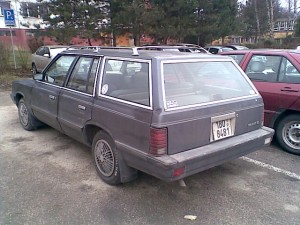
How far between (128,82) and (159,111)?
733 mm

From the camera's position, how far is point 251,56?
4934 millimetres

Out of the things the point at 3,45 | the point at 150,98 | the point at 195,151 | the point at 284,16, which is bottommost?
the point at 195,151

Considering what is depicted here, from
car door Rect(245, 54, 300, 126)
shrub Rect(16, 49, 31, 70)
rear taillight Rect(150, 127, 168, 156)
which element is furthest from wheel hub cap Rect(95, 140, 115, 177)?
shrub Rect(16, 49, 31, 70)

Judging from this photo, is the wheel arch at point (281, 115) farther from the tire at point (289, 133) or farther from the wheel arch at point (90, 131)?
the wheel arch at point (90, 131)

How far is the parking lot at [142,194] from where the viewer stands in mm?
2768

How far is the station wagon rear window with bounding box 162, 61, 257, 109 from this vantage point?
2.90m

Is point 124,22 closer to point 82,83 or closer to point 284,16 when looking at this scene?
point 82,83

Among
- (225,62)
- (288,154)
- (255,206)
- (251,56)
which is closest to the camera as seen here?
(255,206)

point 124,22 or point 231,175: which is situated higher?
point 124,22

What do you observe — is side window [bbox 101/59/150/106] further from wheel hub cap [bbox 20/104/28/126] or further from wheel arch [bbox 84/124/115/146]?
wheel hub cap [bbox 20/104/28/126]

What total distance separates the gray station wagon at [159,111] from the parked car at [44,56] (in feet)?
31.1

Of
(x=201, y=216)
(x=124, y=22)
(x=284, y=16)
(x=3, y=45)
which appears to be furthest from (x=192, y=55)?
(x=284, y=16)

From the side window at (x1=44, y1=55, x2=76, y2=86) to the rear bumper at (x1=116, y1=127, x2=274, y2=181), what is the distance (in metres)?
1.76

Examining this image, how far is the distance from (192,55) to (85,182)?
2.02 m
